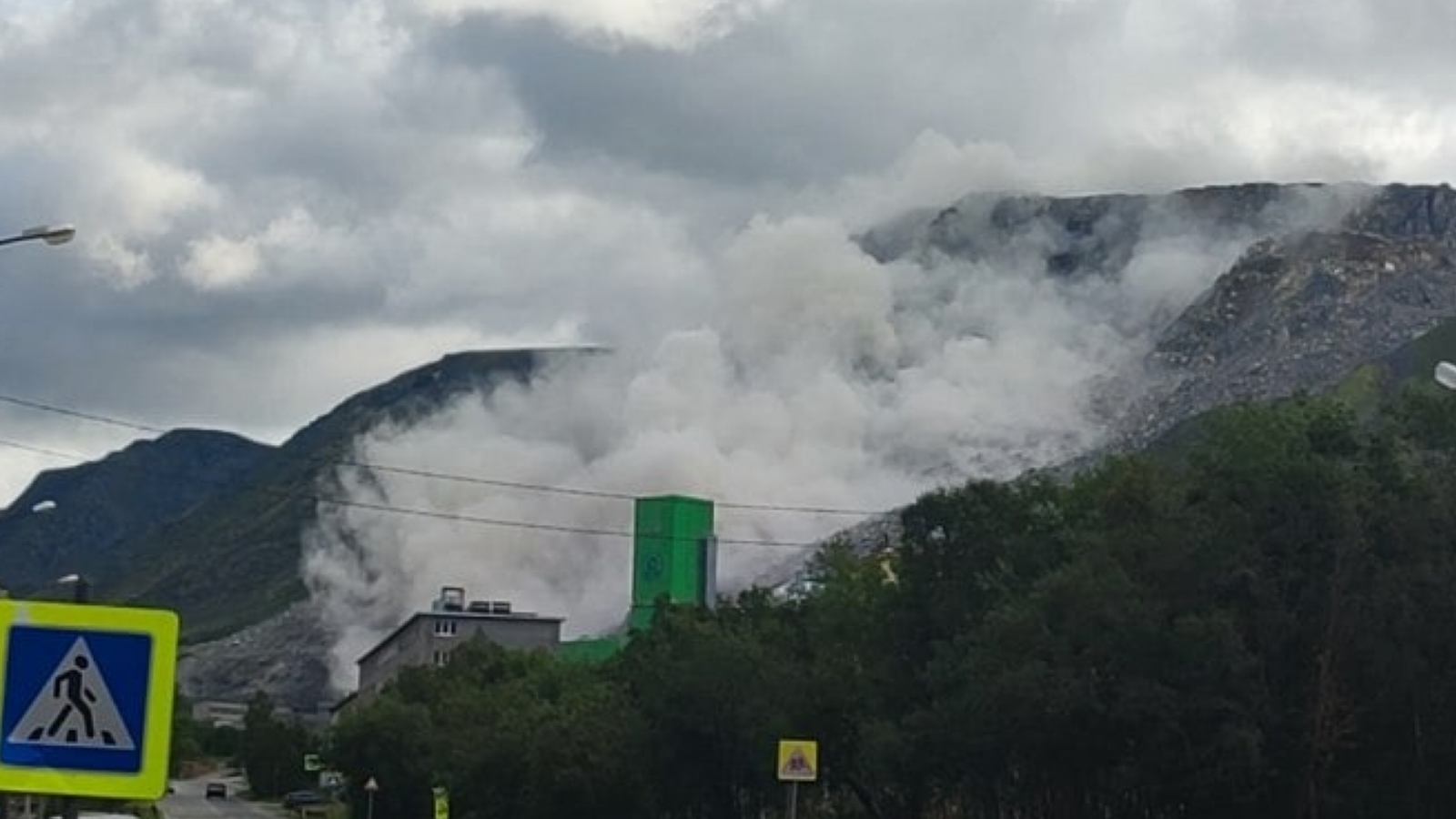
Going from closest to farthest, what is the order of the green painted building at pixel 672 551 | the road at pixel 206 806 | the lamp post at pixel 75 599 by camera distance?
the lamp post at pixel 75 599 < the road at pixel 206 806 < the green painted building at pixel 672 551

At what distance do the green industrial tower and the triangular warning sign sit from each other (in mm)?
150804

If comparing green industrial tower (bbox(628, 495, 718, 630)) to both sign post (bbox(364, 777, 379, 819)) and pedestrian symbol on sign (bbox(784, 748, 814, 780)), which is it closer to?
sign post (bbox(364, 777, 379, 819))

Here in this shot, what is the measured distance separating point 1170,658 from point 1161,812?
6548 millimetres

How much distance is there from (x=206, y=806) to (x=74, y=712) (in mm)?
117094

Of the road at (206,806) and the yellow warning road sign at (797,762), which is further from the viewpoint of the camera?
the road at (206,806)

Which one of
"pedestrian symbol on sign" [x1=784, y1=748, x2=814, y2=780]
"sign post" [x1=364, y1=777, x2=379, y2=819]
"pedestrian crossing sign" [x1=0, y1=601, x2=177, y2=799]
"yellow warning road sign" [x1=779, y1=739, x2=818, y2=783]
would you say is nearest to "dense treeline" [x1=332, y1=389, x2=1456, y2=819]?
"yellow warning road sign" [x1=779, y1=739, x2=818, y2=783]

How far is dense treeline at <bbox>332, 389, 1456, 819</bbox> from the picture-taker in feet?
169

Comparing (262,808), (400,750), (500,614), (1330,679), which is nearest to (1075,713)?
(1330,679)

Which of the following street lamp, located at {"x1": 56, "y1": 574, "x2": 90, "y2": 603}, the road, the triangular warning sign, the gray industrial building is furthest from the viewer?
the gray industrial building

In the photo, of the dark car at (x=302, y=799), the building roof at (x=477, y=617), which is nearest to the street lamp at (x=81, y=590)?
the dark car at (x=302, y=799)

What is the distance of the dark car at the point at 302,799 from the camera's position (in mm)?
129500

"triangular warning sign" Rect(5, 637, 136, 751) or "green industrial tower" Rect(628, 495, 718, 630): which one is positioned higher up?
"green industrial tower" Rect(628, 495, 718, 630)

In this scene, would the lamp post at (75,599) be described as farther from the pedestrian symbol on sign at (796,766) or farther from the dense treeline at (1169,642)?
the dense treeline at (1169,642)

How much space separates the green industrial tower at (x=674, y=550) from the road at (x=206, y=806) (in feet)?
105
